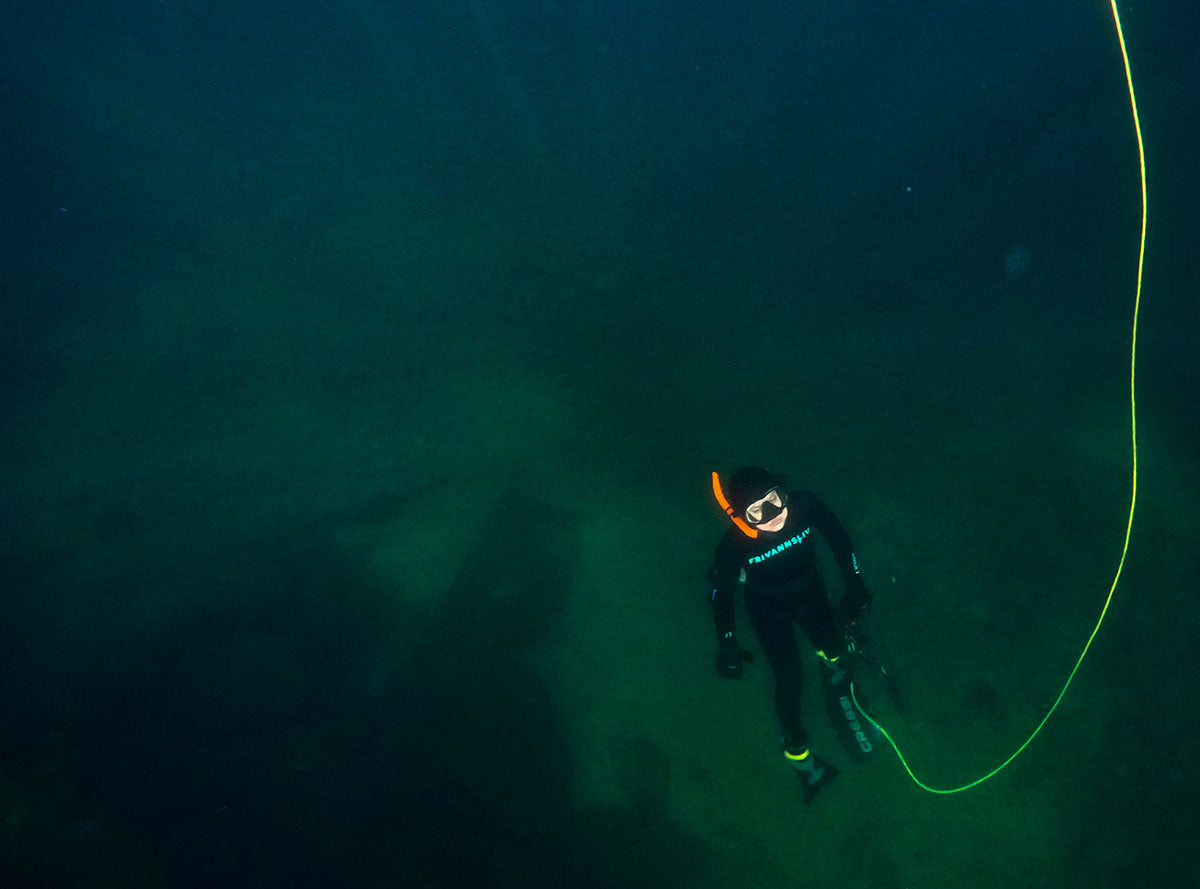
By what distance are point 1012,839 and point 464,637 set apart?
3.49 meters

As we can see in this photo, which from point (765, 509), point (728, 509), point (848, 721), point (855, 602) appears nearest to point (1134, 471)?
point (855, 602)

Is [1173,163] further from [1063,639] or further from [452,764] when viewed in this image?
[452,764]

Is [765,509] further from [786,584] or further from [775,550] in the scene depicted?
[786,584]

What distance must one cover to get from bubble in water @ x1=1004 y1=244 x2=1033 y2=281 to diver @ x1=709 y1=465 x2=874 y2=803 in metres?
2.93

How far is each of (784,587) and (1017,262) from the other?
11.3ft

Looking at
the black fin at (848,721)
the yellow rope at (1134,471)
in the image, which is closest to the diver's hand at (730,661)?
the black fin at (848,721)

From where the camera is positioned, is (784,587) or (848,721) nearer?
(784,587)

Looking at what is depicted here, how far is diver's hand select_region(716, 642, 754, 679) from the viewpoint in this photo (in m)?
3.09

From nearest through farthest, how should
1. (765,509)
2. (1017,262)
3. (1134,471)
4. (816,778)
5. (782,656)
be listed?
1. (765,509)
2. (782,656)
3. (816,778)
4. (1134,471)
5. (1017,262)

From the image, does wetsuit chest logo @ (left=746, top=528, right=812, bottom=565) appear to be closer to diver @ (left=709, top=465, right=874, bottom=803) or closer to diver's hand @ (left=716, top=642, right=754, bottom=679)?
diver @ (left=709, top=465, right=874, bottom=803)

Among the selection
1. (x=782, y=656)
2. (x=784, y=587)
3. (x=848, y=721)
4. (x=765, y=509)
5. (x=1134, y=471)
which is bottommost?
(x=848, y=721)

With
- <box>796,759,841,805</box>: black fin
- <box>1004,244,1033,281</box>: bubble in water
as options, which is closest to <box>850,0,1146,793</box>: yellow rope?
<box>796,759,841,805</box>: black fin

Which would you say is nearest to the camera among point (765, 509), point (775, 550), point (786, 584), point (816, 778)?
point (765, 509)

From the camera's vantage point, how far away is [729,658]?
3.09 m
